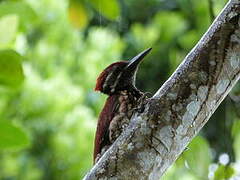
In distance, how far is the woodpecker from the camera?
227 centimetres

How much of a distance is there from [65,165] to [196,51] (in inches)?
184

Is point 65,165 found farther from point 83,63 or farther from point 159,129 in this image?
point 159,129

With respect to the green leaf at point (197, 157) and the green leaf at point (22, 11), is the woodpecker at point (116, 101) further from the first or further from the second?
the green leaf at point (22, 11)

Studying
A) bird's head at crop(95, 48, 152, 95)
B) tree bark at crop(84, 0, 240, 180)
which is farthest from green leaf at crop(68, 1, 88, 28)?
tree bark at crop(84, 0, 240, 180)

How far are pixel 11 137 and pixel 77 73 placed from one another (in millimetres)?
5320

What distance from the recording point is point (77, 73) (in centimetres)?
736

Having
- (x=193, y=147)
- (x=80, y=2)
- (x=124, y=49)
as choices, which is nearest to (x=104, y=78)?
(x=80, y=2)

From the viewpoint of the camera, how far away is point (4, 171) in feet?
20.3

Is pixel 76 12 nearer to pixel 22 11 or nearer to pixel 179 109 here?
pixel 22 11

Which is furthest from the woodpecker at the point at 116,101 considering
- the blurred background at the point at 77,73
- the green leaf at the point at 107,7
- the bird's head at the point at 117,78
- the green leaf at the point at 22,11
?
the blurred background at the point at 77,73

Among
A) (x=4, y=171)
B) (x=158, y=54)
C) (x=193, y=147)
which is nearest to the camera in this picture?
(x=193, y=147)

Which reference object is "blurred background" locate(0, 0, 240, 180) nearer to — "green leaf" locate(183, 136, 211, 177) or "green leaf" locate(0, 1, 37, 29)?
"green leaf" locate(183, 136, 211, 177)

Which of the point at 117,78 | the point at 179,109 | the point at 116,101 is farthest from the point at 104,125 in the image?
the point at 179,109

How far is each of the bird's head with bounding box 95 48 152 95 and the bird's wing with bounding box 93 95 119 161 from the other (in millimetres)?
136
